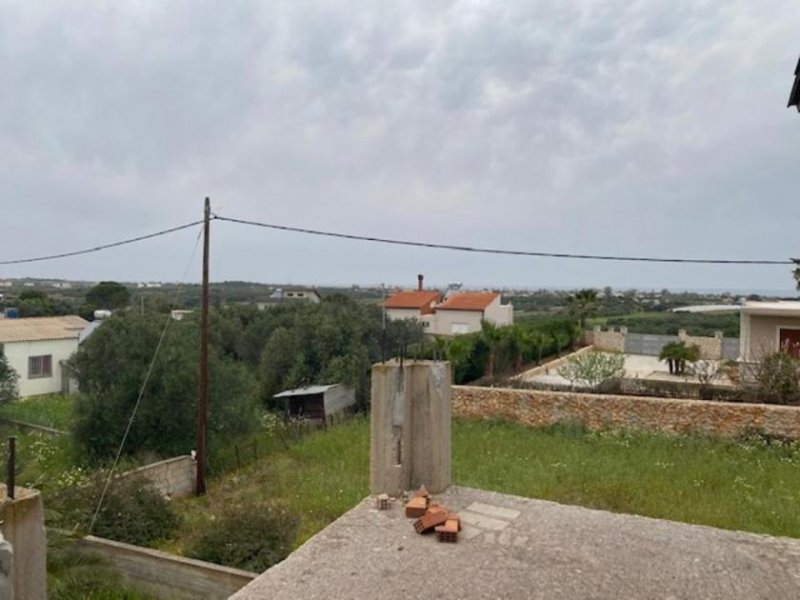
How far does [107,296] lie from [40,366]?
33049 mm

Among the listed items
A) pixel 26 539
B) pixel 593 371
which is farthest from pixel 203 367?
pixel 593 371

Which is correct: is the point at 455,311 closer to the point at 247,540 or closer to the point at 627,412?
the point at 627,412

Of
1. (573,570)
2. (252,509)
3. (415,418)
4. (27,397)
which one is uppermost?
(415,418)

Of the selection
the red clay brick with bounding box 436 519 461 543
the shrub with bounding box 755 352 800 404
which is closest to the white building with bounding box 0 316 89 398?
the red clay brick with bounding box 436 519 461 543

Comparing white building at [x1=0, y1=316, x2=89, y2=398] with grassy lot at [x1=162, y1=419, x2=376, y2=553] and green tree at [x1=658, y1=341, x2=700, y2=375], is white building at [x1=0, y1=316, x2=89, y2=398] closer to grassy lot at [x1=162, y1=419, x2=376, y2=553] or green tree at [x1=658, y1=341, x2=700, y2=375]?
grassy lot at [x1=162, y1=419, x2=376, y2=553]

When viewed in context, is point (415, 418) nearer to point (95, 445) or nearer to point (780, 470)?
point (780, 470)

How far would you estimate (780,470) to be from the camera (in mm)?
11898

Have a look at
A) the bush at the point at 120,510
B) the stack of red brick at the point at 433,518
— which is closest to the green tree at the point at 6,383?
the bush at the point at 120,510

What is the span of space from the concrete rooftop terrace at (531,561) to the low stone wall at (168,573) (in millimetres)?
3035

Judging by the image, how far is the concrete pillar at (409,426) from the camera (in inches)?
225

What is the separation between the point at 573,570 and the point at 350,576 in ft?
5.14

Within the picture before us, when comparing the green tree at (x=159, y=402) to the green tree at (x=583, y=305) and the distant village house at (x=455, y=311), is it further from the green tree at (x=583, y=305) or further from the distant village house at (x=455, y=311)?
the green tree at (x=583, y=305)

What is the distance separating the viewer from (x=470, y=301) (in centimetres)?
4378

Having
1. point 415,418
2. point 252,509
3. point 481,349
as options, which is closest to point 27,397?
point 481,349
